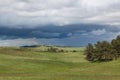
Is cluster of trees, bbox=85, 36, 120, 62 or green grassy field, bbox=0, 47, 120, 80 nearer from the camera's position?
green grassy field, bbox=0, 47, 120, 80

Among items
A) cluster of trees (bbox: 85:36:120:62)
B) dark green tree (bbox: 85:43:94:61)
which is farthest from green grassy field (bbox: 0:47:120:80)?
dark green tree (bbox: 85:43:94:61)

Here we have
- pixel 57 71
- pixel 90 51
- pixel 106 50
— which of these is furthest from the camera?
pixel 90 51

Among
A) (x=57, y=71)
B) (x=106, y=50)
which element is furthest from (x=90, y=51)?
(x=57, y=71)

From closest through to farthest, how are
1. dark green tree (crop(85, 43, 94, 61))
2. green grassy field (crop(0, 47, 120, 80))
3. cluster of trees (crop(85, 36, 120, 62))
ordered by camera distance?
1. green grassy field (crop(0, 47, 120, 80))
2. cluster of trees (crop(85, 36, 120, 62))
3. dark green tree (crop(85, 43, 94, 61))

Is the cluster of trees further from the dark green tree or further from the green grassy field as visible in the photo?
the green grassy field

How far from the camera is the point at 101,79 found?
52656mm

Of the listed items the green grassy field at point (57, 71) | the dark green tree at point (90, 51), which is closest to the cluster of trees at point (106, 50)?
the dark green tree at point (90, 51)

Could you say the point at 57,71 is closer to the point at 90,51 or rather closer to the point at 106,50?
the point at 106,50

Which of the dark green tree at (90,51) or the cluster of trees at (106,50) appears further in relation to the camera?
the dark green tree at (90,51)

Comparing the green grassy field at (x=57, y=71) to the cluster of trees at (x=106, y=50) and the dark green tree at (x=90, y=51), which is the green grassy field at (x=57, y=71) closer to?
the cluster of trees at (x=106, y=50)

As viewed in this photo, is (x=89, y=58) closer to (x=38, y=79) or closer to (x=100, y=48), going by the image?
(x=100, y=48)

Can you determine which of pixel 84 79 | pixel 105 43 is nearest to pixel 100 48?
pixel 105 43

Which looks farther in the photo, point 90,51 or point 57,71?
point 90,51

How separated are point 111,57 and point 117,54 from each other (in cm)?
387
